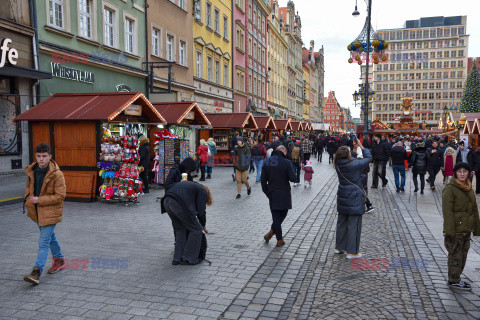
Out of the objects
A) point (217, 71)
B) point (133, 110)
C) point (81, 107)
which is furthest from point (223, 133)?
point (81, 107)

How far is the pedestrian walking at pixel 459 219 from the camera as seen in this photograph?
533 cm

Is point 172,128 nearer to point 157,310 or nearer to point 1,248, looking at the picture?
point 1,248

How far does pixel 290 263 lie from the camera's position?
21.2ft

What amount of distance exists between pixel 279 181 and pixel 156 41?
17999 millimetres

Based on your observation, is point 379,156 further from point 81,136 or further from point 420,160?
point 81,136

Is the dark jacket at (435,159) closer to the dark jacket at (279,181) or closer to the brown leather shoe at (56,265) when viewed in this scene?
the dark jacket at (279,181)

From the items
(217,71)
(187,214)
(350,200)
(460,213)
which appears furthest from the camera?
(217,71)

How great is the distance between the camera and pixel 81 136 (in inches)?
470

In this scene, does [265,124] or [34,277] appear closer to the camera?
[34,277]

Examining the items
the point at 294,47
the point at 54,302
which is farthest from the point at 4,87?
the point at 294,47

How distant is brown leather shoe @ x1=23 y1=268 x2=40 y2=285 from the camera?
529 centimetres

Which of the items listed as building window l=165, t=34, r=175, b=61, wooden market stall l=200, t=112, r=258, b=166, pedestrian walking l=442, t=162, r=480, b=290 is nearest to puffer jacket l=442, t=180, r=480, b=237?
pedestrian walking l=442, t=162, r=480, b=290

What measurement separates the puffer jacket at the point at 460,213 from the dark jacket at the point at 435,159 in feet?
32.4

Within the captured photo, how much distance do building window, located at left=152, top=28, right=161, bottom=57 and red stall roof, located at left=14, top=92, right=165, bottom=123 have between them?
1014 centimetres
